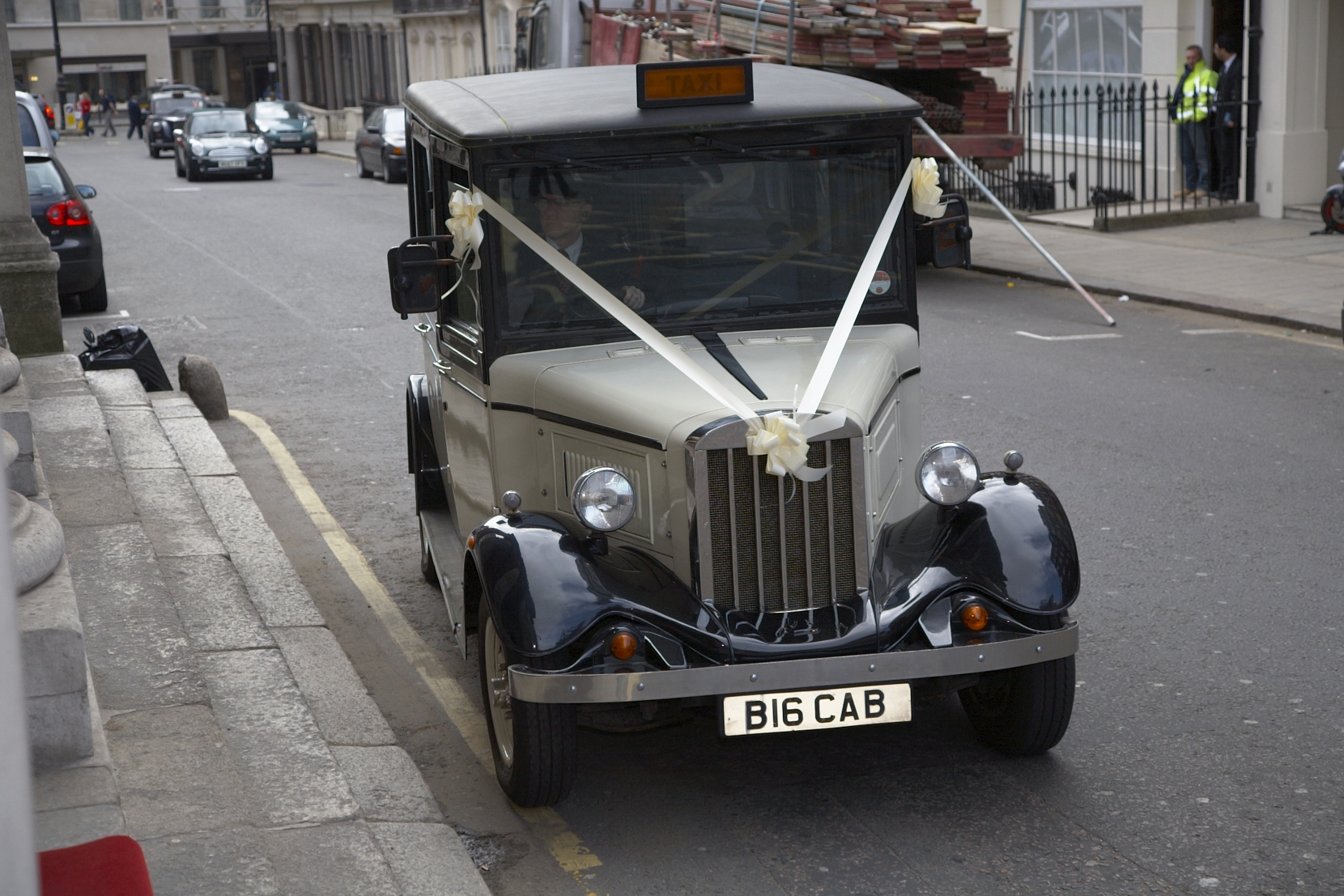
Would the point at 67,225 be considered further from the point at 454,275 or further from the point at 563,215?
→ the point at 563,215

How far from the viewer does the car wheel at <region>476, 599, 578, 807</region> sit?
4.50m

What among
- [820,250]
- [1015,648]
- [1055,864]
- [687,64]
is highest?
[687,64]

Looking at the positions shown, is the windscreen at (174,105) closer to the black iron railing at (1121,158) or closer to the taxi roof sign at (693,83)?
the black iron railing at (1121,158)

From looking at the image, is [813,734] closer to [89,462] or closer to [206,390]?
[89,462]

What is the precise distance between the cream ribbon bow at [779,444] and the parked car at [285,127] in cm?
4341

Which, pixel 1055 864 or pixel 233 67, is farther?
pixel 233 67

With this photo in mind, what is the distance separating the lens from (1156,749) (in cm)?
504

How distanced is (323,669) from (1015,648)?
272 centimetres

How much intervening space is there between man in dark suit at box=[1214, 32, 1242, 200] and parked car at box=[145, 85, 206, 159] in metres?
32.8

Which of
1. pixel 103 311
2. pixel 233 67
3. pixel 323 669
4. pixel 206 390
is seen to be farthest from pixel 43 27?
pixel 323 669

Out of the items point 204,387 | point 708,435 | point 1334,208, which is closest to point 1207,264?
point 1334,208

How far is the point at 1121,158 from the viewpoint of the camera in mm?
20547

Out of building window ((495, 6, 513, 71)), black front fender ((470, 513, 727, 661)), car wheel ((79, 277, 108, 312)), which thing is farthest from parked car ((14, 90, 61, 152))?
building window ((495, 6, 513, 71))

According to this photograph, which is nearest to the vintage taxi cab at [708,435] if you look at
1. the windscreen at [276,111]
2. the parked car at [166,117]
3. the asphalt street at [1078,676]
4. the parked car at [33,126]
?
the asphalt street at [1078,676]
